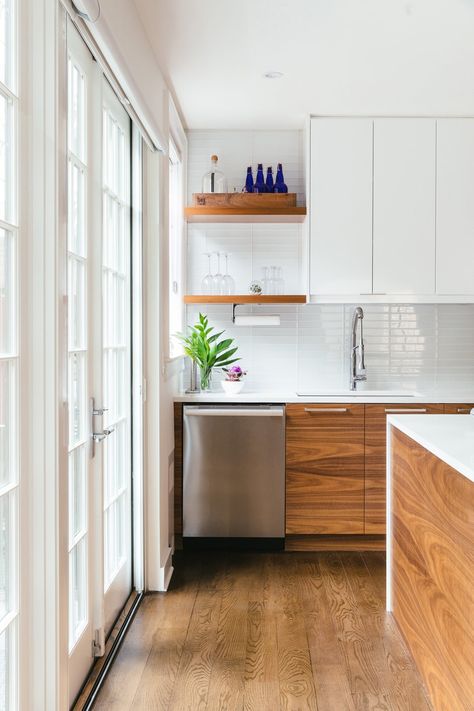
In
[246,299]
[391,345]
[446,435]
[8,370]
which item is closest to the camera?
[8,370]

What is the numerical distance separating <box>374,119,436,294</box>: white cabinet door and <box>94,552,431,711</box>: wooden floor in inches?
72.2

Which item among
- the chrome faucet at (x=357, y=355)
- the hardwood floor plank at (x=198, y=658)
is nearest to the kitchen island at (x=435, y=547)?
the hardwood floor plank at (x=198, y=658)

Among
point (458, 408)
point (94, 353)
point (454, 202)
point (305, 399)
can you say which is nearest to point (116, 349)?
point (94, 353)

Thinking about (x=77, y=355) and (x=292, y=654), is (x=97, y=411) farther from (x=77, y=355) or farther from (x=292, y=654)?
(x=292, y=654)

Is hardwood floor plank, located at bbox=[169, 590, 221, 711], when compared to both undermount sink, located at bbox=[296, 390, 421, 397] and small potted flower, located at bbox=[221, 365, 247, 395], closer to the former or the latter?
small potted flower, located at bbox=[221, 365, 247, 395]

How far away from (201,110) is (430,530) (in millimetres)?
2806

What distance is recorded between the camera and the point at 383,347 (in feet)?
14.0

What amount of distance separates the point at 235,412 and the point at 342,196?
1.46 meters

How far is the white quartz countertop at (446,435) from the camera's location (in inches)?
71.8

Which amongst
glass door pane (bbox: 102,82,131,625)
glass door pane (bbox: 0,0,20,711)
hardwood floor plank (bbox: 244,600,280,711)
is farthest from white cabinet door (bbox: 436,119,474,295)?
glass door pane (bbox: 0,0,20,711)

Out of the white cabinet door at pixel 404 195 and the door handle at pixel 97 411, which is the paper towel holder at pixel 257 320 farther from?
the door handle at pixel 97 411

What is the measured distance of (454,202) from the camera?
3.91 m

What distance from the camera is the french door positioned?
215 cm

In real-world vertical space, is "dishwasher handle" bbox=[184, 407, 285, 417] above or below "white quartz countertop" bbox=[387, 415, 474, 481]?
below
